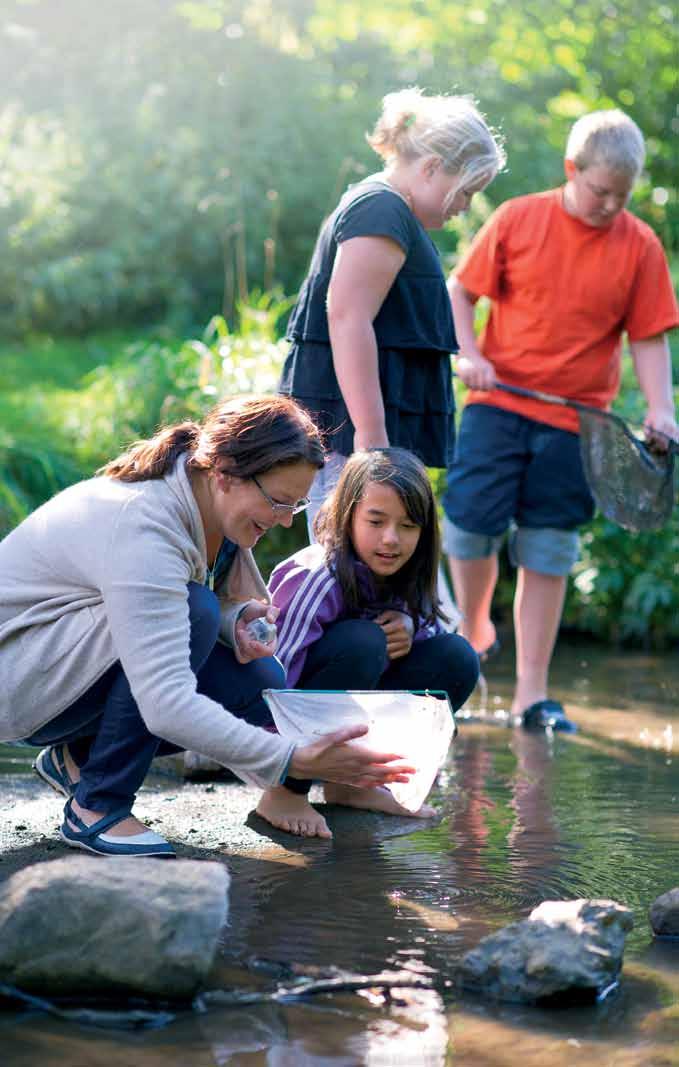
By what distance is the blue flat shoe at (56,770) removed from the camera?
3309mm

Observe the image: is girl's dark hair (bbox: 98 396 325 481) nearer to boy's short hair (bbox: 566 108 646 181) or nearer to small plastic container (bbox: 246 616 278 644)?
small plastic container (bbox: 246 616 278 644)

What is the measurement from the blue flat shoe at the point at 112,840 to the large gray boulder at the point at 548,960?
0.84 metres

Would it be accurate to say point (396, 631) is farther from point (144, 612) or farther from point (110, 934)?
point (110, 934)

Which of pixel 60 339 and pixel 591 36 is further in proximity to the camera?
pixel 591 36

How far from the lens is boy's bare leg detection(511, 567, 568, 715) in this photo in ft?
16.1

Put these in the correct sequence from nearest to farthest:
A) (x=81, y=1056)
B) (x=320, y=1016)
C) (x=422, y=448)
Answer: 1. (x=81, y=1056)
2. (x=320, y=1016)
3. (x=422, y=448)

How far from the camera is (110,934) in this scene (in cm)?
231

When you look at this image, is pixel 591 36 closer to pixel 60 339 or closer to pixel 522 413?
pixel 60 339

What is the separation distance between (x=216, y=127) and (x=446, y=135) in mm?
8859

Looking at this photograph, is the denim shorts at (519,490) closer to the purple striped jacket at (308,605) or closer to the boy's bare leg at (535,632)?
the boy's bare leg at (535,632)

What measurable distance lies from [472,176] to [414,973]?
218 centimetres

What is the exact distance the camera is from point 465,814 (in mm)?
3664

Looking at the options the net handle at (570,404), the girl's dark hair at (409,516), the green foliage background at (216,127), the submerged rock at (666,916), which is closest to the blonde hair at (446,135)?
the girl's dark hair at (409,516)

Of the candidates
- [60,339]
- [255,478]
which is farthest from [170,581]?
[60,339]
